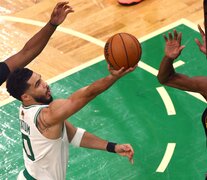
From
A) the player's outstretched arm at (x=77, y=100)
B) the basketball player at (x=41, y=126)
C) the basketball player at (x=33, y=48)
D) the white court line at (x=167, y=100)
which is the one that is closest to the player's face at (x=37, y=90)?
the basketball player at (x=41, y=126)

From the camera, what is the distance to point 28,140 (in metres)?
6.40

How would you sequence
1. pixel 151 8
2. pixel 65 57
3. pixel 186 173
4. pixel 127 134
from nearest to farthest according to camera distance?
pixel 186 173 → pixel 127 134 → pixel 65 57 → pixel 151 8

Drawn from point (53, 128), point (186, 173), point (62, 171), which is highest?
point (53, 128)

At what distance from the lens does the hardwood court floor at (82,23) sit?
1030 cm

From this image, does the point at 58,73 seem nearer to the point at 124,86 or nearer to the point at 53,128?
the point at 124,86

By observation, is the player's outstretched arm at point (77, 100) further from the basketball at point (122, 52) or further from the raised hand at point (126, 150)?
the raised hand at point (126, 150)

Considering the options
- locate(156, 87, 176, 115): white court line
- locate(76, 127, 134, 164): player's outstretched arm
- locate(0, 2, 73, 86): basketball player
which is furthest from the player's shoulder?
locate(156, 87, 176, 115): white court line

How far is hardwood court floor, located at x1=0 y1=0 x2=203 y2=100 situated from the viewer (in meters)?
10.3

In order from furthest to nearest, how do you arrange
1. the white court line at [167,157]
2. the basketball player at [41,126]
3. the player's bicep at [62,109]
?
the white court line at [167,157], the basketball player at [41,126], the player's bicep at [62,109]

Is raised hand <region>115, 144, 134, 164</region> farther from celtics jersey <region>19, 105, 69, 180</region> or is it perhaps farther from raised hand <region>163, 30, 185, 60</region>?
raised hand <region>163, 30, 185, 60</region>

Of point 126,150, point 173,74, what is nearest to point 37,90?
point 126,150

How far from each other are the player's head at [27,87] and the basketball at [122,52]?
29.4 inches

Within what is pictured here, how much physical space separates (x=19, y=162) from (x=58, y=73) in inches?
81.6

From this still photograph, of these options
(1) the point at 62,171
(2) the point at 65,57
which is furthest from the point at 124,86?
(1) the point at 62,171
